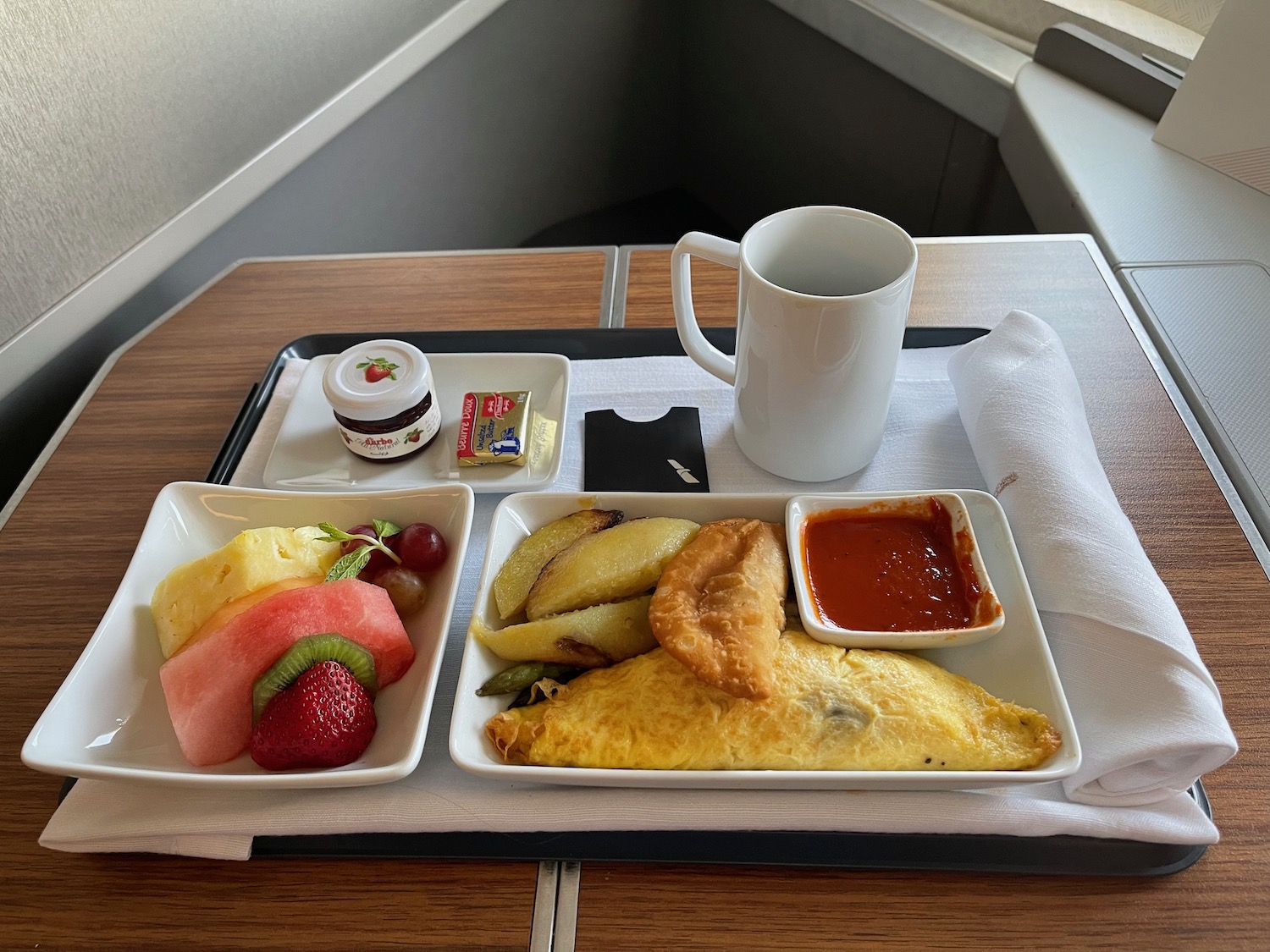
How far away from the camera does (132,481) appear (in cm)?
132

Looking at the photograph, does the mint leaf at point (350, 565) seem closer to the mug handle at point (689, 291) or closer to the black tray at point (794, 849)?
the black tray at point (794, 849)

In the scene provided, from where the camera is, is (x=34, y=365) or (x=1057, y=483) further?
(x=34, y=365)

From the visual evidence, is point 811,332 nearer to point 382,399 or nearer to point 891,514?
point 891,514

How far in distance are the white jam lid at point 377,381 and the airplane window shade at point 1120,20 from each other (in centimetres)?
212

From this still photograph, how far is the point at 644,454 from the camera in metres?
1.26

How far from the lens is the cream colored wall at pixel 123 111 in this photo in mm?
1603

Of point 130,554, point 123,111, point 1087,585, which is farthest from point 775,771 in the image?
point 123,111

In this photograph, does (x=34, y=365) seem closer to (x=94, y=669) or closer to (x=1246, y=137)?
(x=94, y=669)

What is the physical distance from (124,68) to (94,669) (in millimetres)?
1449

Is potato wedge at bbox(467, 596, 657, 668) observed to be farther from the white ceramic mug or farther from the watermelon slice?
the white ceramic mug

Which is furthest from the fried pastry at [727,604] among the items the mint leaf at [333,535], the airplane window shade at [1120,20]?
the airplane window shade at [1120,20]

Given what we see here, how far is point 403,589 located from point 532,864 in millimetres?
359

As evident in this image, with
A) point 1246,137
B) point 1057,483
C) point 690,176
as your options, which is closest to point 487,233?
point 690,176

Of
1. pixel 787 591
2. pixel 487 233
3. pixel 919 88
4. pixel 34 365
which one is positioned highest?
pixel 919 88
